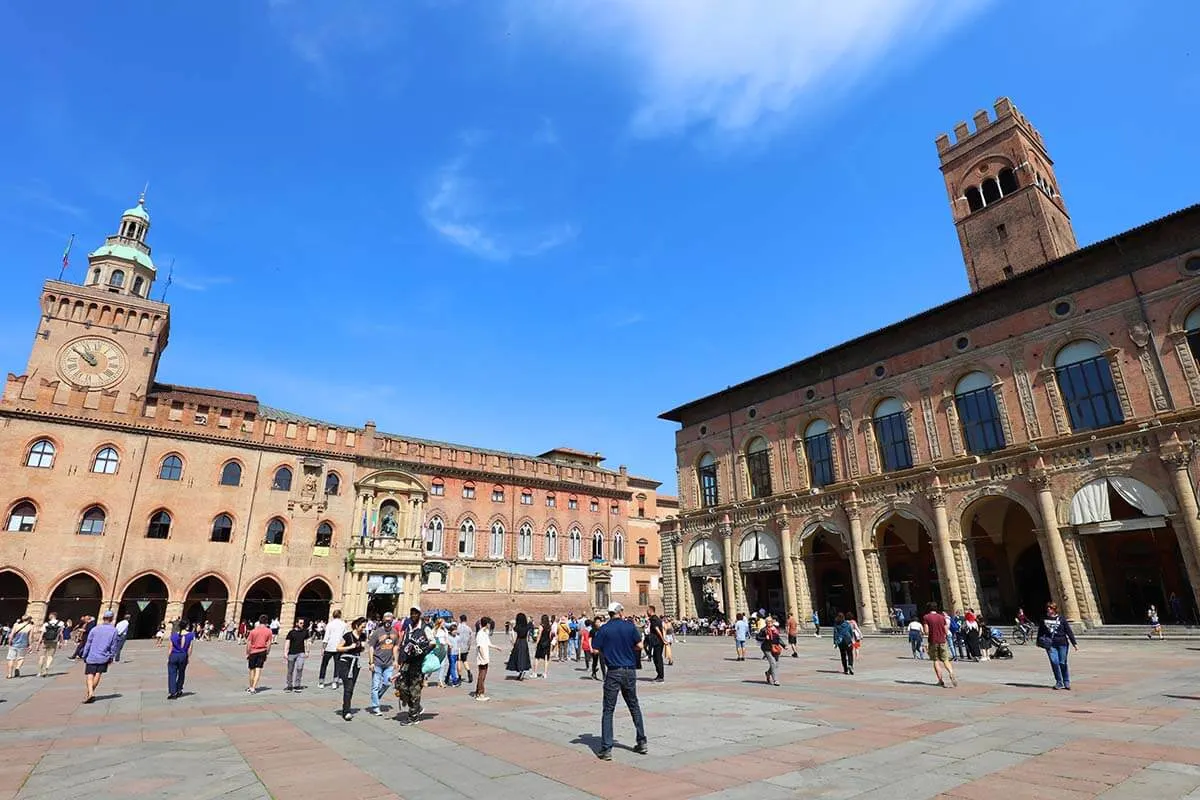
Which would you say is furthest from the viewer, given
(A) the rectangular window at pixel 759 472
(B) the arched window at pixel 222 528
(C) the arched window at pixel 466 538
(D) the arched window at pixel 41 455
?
(C) the arched window at pixel 466 538

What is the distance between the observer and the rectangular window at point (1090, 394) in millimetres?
23453

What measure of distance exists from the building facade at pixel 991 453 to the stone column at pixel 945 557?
73 mm

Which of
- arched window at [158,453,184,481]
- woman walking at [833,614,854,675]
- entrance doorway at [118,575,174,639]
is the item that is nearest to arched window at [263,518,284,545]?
entrance doorway at [118,575,174,639]

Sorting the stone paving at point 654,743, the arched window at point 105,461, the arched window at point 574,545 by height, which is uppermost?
the arched window at point 105,461

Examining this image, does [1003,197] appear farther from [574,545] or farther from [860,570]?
[574,545]

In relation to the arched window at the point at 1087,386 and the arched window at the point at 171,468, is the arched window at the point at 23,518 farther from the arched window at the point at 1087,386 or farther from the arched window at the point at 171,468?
the arched window at the point at 1087,386

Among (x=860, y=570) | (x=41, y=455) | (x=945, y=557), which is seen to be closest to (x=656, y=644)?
(x=945, y=557)

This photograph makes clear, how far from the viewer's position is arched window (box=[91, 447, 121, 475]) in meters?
34.8

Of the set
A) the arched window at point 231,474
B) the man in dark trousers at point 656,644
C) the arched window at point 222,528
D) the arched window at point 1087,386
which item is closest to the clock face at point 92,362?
the arched window at point 231,474

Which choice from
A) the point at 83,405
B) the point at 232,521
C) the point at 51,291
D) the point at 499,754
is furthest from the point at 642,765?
the point at 51,291

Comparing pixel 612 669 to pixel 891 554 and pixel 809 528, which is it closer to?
pixel 809 528

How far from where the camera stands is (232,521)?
123 ft

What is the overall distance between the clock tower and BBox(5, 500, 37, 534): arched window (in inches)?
275

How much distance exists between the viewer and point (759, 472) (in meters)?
36.2
